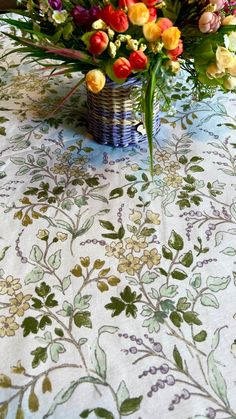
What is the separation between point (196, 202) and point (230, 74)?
0.74ft

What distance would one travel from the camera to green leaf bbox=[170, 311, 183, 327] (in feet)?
1.82

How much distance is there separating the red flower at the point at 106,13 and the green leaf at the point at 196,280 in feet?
1.39

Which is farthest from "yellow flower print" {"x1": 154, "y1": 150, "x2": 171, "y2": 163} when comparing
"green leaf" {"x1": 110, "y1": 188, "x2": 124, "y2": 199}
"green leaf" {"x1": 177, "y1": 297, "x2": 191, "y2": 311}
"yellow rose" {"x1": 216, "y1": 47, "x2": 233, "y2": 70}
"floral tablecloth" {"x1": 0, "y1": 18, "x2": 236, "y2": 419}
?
"green leaf" {"x1": 177, "y1": 297, "x2": 191, "y2": 311}

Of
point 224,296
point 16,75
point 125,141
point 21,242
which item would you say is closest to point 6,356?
point 21,242

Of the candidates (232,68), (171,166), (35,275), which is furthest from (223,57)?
(35,275)

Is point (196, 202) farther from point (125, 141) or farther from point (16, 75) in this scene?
point (16, 75)

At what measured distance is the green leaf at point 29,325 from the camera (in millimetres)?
553

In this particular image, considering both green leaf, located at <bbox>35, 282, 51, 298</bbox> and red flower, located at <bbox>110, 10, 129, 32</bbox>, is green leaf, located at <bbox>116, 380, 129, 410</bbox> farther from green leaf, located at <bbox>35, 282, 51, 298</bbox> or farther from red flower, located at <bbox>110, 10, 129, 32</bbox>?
red flower, located at <bbox>110, 10, 129, 32</bbox>

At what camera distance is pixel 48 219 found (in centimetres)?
70

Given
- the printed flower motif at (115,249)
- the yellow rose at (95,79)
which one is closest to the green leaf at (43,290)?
the printed flower motif at (115,249)

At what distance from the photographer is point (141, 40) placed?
653 millimetres

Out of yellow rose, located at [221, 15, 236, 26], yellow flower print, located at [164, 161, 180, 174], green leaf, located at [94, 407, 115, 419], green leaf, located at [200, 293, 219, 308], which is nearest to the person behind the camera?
green leaf, located at [94, 407, 115, 419]

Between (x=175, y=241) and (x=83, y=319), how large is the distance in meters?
0.20

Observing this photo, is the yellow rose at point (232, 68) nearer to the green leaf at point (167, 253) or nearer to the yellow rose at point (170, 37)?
the yellow rose at point (170, 37)
